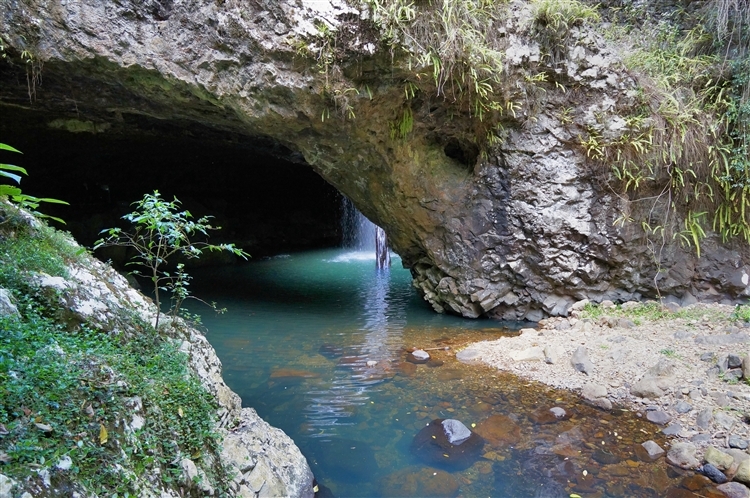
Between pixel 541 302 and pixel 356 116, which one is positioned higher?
pixel 356 116

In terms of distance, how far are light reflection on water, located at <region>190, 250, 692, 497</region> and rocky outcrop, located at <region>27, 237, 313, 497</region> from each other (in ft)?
1.74

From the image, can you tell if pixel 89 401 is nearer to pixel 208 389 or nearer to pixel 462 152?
pixel 208 389

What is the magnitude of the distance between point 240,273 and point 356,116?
8356 mm

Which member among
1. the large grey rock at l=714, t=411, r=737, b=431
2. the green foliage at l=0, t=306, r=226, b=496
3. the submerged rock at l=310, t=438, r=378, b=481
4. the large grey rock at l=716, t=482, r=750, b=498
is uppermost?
the green foliage at l=0, t=306, r=226, b=496

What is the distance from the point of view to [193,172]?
15.6 meters

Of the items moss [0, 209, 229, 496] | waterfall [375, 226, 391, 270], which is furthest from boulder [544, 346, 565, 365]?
waterfall [375, 226, 391, 270]

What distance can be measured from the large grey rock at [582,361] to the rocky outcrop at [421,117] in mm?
2155

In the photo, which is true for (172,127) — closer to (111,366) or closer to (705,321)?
(111,366)

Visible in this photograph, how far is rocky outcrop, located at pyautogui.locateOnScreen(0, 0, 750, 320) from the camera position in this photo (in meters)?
5.71

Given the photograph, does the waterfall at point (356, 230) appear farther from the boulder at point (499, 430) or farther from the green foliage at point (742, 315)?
the boulder at point (499, 430)

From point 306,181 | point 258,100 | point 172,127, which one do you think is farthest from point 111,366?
point 306,181

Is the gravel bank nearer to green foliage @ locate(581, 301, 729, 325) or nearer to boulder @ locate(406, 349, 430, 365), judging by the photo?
green foliage @ locate(581, 301, 729, 325)

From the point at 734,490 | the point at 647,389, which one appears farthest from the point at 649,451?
the point at 647,389

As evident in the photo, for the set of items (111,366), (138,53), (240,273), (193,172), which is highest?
(138,53)
